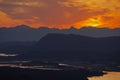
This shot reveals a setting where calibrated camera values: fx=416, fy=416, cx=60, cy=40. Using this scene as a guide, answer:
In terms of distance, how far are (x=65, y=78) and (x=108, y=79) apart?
76.8 feet

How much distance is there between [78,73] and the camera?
138250mm

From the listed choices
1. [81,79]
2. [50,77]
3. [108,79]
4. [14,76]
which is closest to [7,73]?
[14,76]

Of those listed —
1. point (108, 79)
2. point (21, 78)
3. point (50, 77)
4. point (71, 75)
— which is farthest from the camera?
point (108, 79)

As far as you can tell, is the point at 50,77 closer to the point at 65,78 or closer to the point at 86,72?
the point at 65,78

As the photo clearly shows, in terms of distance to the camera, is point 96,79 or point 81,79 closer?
point 81,79

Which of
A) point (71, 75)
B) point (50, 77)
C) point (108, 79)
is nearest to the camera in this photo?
point (50, 77)

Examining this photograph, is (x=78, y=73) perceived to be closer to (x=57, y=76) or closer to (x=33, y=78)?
(x=57, y=76)

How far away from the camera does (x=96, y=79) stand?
13775 cm

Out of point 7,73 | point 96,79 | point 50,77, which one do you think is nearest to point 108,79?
point 96,79

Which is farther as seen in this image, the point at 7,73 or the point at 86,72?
the point at 86,72

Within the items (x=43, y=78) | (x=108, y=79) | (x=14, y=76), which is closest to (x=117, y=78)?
(x=108, y=79)

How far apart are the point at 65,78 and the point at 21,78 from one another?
18.0 m

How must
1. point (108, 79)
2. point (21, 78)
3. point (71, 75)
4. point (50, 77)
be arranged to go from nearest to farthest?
point (21, 78), point (50, 77), point (71, 75), point (108, 79)

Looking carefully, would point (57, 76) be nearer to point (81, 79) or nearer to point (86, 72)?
point (81, 79)
